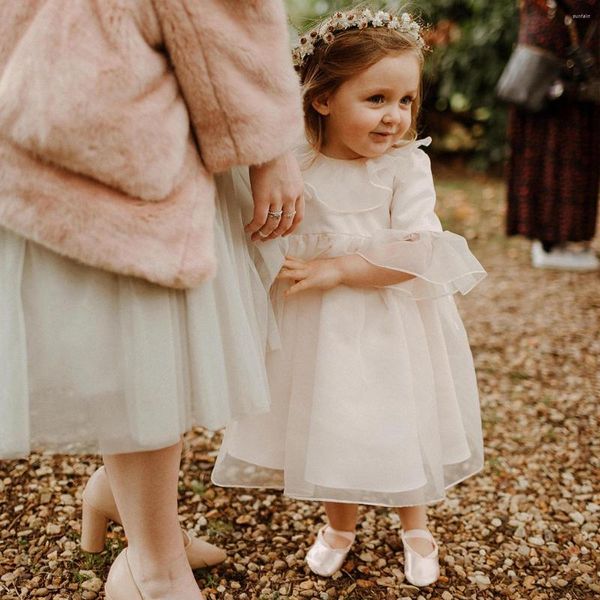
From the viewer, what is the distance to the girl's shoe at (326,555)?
1.90m

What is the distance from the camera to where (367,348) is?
5.51 feet

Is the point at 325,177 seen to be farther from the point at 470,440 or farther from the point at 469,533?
the point at 469,533

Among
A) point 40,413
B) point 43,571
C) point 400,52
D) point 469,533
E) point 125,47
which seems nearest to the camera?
point 125,47

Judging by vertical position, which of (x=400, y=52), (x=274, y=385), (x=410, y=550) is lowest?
(x=410, y=550)

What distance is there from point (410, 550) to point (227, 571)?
1.56ft

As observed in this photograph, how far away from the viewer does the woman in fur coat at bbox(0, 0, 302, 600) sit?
3.71ft

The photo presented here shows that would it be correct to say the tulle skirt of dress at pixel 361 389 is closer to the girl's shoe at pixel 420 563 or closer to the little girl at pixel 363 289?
Answer: the little girl at pixel 363 289

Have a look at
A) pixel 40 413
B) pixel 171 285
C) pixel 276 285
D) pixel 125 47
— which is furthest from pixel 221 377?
pixel 125 47

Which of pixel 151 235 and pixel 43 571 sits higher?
pixel 151 235

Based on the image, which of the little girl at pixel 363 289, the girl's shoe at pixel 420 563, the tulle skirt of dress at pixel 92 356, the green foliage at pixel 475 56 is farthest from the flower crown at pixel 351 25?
the green foliage at pixel 475 56

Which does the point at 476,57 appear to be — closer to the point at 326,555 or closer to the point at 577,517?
the point at 577,517

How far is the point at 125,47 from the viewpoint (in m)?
1.14

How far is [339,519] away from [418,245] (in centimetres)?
76

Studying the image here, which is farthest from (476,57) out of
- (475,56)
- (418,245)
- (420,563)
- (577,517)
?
(420,563)
